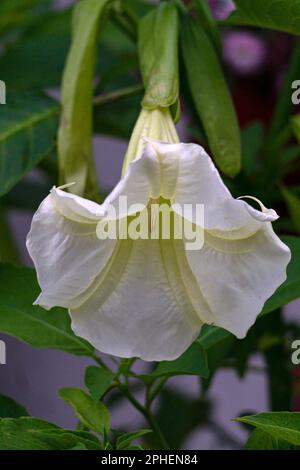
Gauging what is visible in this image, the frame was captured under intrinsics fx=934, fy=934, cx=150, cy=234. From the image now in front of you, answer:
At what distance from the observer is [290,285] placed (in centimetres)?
60

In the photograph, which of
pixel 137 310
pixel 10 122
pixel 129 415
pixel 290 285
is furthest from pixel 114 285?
pixel 129 415

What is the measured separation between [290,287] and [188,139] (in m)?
0.51

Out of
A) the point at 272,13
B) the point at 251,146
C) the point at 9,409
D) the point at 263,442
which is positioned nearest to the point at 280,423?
the point at 263,442

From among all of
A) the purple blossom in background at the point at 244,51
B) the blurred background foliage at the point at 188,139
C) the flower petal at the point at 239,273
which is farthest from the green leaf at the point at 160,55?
the purple blossom in background at the point at 244,51

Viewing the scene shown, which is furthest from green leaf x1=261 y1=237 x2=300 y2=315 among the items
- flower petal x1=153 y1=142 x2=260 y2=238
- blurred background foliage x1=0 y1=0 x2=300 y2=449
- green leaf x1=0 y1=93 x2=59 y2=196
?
green leaf x1=0 y1=93 x2=59 y2=196

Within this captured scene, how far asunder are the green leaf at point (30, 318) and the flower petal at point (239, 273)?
0.39 feet

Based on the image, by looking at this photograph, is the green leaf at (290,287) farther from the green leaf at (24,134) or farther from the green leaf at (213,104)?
the green leaf at (24,134)

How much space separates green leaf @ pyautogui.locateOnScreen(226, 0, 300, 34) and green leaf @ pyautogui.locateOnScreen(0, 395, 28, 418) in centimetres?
31

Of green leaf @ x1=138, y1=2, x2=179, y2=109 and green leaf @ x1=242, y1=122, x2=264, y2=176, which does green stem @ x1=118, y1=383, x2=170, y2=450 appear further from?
green leaf @ x1=242, y1=122, x2=264, y2=176

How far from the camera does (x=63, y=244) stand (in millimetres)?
500

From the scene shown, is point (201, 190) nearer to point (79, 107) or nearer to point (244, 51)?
point (79, 107)

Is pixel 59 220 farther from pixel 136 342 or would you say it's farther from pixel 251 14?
pixel 251 14

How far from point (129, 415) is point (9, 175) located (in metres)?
0.96

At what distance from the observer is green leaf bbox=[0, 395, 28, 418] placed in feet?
1.91
